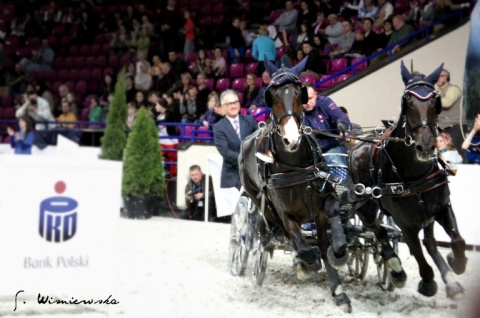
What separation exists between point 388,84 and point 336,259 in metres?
6.96

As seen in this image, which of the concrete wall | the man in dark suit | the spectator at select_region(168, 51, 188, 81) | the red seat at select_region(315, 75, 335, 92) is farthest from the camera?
the spectator at select_region(168, 51, 188, 81)

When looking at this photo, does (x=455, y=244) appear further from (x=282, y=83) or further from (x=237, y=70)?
(x=237, y=70)

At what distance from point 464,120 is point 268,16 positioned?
309 inches

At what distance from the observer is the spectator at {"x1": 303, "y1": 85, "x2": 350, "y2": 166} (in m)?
6.13

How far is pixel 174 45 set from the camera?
56.4ft

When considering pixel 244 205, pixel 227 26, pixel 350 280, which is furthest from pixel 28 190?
pixel 227 26

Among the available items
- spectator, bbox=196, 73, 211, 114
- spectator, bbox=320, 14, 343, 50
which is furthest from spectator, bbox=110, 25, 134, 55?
spectator, bbox=320, 14, 343, 50

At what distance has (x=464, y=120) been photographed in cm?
911

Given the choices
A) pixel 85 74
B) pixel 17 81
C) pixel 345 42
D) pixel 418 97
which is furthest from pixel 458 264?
pixel 17 81

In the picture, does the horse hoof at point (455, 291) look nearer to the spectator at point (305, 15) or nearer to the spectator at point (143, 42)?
the spectator at point (305, 15)

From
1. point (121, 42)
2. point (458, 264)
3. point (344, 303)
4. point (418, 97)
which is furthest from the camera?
point (121, 42)

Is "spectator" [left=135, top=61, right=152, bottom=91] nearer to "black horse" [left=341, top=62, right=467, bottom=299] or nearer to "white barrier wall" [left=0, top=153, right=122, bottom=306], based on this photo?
"black horse" [left=341, top=62, right=467, bottom=299]

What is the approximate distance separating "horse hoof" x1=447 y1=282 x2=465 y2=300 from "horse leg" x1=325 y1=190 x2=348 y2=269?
2.37ft

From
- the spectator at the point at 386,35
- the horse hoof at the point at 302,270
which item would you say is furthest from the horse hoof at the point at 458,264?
the spectator at the point at 386,35
